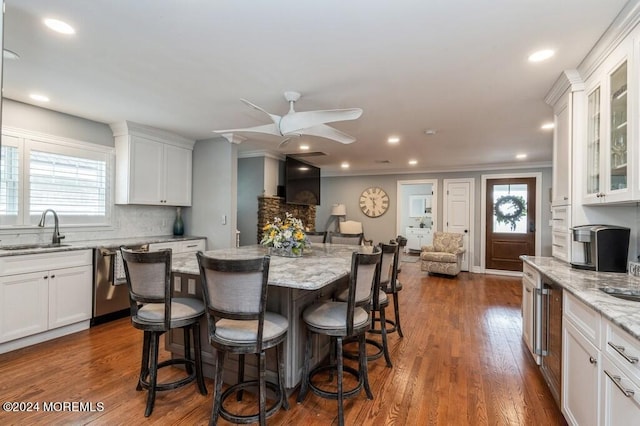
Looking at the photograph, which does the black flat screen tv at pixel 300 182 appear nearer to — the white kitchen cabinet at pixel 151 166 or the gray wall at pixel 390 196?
the white kitchen cabinet at pixel 151 166

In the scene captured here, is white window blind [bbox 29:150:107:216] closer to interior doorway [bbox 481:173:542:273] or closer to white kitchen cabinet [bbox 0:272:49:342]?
white kitchen cabinet [bbox 0:272:49:342]

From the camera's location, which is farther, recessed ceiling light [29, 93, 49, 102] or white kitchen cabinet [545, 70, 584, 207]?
recessed ceiling light [29, 93, 49, 102]

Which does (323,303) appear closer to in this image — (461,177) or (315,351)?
(315,351)

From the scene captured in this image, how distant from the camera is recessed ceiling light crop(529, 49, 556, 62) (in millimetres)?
2203

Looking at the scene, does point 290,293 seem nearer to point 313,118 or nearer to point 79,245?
point 313,118

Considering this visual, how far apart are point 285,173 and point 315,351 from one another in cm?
394

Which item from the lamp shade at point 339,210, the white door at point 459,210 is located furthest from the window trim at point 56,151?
the white door at point 459,210

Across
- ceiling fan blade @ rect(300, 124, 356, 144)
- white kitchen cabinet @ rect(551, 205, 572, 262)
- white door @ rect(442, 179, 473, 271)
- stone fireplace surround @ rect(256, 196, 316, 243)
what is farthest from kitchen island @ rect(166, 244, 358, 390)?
white door @ rect(442, 179, 473, 271)

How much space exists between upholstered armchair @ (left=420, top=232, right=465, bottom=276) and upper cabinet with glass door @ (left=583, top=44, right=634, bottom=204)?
13.5ft

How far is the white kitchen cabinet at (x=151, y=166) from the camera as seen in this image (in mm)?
4066

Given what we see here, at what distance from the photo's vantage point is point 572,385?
70.1 inches

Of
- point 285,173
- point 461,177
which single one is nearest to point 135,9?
point 285,173

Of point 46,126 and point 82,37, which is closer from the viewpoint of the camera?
point 82,37

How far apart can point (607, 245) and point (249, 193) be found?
4.86m
